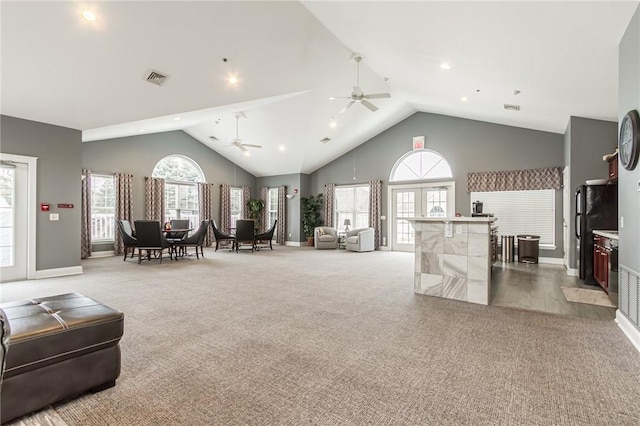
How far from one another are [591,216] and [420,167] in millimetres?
4862

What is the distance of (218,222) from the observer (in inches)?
444

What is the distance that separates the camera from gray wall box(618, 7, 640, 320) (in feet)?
9.42

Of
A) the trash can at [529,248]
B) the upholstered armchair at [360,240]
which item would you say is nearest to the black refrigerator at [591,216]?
the trash can at [529,248]

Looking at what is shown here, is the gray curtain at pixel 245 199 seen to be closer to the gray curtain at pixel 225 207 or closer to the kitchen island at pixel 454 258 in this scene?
the gray curtain at pixel 225 207

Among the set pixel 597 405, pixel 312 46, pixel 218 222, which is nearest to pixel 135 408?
pixel 597 405

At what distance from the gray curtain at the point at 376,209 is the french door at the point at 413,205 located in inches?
14.7

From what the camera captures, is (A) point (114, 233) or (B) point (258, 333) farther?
(A) point (114, 233)

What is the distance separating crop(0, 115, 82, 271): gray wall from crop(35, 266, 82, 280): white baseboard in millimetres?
57

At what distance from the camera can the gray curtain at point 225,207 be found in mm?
11273

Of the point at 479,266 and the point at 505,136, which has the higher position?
the point at 505,136

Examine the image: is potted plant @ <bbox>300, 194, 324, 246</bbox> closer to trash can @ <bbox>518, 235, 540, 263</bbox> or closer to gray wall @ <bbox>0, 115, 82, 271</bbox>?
trash can @ <bbox>518, 235, 540, 263</bbox>

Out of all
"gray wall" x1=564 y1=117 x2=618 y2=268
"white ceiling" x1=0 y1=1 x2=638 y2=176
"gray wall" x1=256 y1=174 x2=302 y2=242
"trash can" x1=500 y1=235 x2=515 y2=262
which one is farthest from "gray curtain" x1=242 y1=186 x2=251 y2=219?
"gray wall" x1=564 y1=117 x2=618 y2=268

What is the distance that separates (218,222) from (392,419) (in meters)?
10.3

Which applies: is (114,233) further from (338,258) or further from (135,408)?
(135,408)
